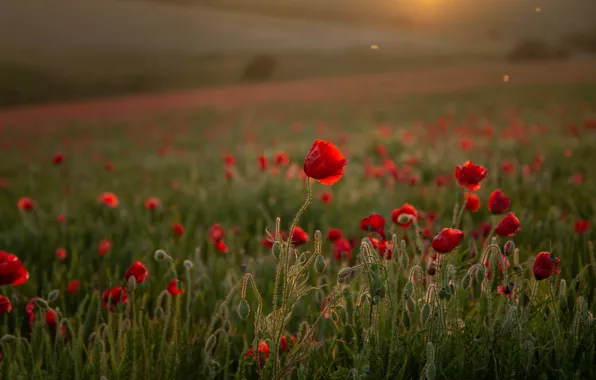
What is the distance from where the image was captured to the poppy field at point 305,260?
5.62 feet

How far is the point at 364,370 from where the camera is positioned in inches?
61.6

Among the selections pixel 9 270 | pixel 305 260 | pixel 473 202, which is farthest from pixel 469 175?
pixel 9 270

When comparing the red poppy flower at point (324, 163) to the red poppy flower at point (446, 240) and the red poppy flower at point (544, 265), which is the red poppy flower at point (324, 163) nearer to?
the red poppy flower at point (446, 240)

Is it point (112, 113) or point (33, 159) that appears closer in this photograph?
point (33, 159)

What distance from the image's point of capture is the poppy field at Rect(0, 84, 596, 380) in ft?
5.62

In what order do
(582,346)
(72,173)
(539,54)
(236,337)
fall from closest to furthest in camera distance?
(582,346), (236,337), (72,173), (539,54)

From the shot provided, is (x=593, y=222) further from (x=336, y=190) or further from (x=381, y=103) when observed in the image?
(x=381, y=103)

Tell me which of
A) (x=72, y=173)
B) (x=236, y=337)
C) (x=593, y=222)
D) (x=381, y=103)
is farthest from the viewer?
(x=381, y=103)

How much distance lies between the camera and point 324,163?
1.51 metres

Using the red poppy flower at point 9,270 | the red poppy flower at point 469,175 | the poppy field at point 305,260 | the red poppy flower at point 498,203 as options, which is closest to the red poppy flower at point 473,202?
the poppy field at point 305,260

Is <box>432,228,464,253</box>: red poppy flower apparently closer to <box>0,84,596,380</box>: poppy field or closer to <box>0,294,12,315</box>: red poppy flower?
<box>0,84,596,380</box>: poppy field

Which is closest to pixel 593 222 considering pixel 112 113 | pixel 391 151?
pixel 391 151

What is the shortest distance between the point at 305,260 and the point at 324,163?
1.80 feet

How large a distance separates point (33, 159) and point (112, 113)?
8.03 m
